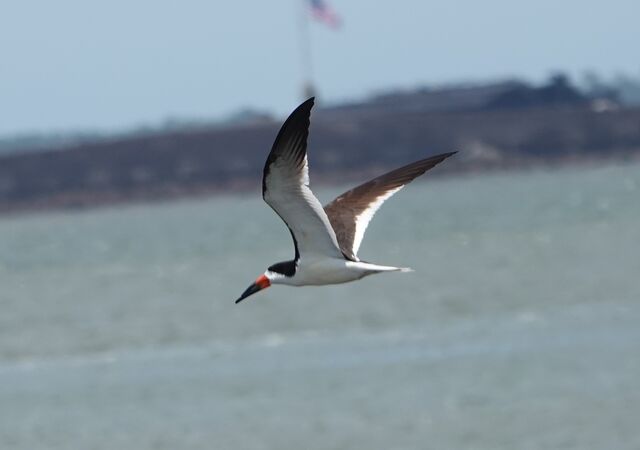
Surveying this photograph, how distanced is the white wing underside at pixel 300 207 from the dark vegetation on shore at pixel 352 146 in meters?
83.5

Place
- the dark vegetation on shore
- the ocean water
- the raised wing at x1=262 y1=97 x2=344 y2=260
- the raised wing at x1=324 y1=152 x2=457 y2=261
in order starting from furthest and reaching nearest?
the dark vegetation on shore < the ocean water < the raised wing at x1=324 y1=152 x2=457 y2=261 < the raised wing at x1=262 y1=97 x2=344 y2=260

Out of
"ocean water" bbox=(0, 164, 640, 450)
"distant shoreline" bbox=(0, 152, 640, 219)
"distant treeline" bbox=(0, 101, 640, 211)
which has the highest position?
"ocean water" bbox=(0, 164, 640, 450)

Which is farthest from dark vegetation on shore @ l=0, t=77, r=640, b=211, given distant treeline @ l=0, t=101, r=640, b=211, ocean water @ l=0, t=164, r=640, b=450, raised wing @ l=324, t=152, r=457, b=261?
raised wing @ l=324, t=152, r=457, b=261

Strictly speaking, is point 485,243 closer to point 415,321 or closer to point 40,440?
point 415,321

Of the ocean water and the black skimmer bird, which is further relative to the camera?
the ocean water

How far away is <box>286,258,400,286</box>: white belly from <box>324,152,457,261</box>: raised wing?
31.1 inches

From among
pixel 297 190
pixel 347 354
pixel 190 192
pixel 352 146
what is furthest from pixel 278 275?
pixel 190 192

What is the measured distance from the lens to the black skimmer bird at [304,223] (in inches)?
517

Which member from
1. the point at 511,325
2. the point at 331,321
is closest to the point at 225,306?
the point at 331,321

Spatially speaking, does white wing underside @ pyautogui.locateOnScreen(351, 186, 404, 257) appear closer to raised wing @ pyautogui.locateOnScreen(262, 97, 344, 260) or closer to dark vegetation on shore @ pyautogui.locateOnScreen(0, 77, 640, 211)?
raised wing @ pyautogui.locateOnScreen(262, 97, 344, 260)

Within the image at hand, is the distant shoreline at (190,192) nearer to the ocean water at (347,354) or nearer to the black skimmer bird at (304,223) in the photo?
the ocean water at (347,354)

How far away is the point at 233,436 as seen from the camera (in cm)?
2414

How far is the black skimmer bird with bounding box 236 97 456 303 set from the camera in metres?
13.1

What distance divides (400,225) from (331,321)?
148ft
